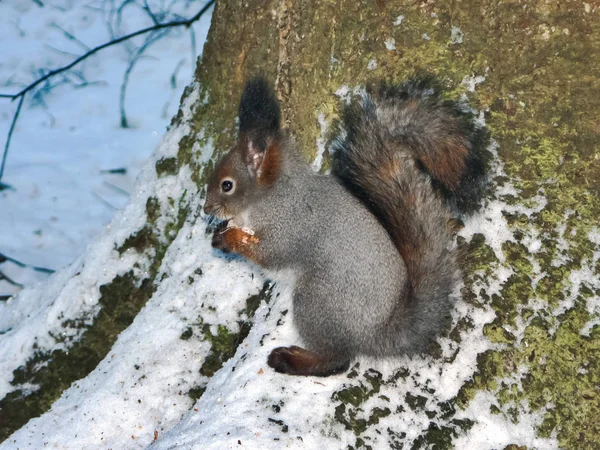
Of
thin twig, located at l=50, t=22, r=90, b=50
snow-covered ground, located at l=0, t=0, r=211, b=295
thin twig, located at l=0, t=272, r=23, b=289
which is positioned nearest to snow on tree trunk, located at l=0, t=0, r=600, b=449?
thin twig, located at l=0, t=272, r=23, b=289

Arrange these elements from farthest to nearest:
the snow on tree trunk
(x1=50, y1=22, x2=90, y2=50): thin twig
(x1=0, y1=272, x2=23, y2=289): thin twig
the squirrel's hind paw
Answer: (x1=50, y1=22, x2=90, y2=50): thin twig, (x1=0, y1=272, x2=23, y2=289): thin twig, the squirrel's hind paw, the snow on tree trunk

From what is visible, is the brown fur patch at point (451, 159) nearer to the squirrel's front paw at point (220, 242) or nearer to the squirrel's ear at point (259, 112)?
the squirrel's ear at point (259, 112)

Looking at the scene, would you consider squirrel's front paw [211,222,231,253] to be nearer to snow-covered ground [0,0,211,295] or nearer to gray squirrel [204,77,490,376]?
gray squirrel [204,77,490,376]

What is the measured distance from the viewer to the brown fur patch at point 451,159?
1.82 m

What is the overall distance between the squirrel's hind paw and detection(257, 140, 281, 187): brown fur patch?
507 millimetres

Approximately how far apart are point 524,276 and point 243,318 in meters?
0.83

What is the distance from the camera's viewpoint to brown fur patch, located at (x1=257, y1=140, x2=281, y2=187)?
2.17 m

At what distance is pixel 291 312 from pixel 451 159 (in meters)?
0.61

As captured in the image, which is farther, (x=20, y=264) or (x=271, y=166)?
(x=20, y=264)

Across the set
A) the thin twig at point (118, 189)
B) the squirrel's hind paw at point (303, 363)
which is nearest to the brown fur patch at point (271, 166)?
Result: the squirrel's hind paw at point (303, 363)

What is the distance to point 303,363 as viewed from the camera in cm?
195

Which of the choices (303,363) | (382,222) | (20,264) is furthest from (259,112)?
(20,264)

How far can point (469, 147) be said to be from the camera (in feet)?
6.00

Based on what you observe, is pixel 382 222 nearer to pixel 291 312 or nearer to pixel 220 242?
pixel 291 312
